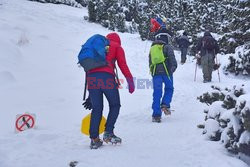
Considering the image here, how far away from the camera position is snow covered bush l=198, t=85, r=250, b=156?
4.61 meters

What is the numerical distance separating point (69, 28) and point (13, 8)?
3207 millimetres

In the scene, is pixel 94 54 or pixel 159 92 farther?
pixel 159 92

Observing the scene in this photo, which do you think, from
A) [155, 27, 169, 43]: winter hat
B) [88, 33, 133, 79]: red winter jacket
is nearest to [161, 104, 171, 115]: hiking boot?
[155, 27, 169, 43]: winter hat

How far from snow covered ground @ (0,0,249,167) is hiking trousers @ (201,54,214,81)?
48 centimetres

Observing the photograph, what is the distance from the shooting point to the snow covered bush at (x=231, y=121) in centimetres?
461

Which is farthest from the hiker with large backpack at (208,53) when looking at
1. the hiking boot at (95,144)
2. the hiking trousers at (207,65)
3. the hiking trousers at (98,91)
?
the hiking boot at (95,144)

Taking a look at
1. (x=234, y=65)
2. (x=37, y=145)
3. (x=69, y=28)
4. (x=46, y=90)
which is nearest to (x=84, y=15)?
(x=69, y=28)

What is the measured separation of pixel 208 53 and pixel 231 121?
9.59 m

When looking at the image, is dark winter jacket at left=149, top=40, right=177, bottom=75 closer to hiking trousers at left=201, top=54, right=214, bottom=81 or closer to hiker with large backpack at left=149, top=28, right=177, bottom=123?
hiker with large backpack at left=149, top=28, right=177, bottom=123

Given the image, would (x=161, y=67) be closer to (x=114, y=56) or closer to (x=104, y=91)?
(x=114, y=56)

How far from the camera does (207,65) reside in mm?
14148

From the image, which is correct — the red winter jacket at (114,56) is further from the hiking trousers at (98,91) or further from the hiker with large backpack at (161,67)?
the hiker with large backpack at (161,67)

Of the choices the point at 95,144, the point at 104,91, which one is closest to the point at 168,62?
the point at 104,91

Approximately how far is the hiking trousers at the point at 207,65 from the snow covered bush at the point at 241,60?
141 cm
